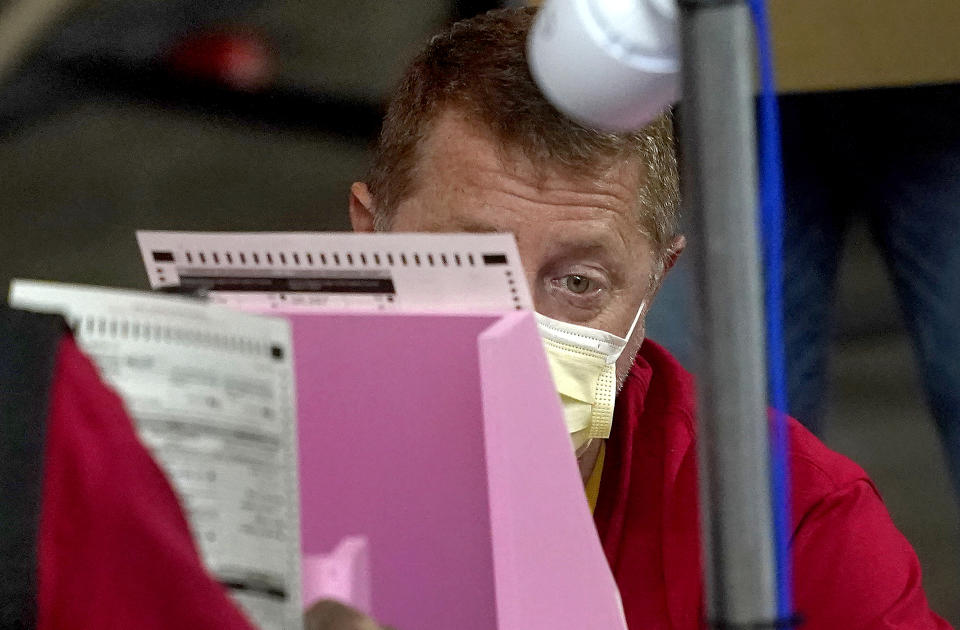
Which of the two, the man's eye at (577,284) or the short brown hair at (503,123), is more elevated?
the short brown hair at (503,123)

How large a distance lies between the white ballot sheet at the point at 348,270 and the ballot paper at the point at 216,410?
73 millimetres

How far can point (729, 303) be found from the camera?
0.54m

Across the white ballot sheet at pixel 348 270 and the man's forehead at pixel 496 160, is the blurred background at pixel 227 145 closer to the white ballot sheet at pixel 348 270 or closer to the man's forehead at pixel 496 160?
the man's forehead at pixel 496 160

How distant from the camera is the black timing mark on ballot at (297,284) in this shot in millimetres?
662

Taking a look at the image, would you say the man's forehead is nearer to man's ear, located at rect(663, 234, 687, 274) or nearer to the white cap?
man's ear, located at rect(663, 234, 687, 274)

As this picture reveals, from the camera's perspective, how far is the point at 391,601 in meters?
0.75

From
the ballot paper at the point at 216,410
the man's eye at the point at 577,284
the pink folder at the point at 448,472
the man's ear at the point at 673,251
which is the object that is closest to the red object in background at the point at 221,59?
the man's ear at the point at 673,251

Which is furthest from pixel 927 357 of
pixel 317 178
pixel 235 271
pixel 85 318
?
pixel 317 178

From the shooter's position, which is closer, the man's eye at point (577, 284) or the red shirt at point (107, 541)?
the red shirt at point (107, 541)

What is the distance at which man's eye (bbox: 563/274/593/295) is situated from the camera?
3.38 ft

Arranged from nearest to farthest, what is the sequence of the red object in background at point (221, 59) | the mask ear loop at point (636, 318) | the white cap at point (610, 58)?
the white cap at point (610, 58) < the mask ear loop at point (636, 318) < the red object in background at point (221, 59)

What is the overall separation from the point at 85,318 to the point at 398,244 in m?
0.16

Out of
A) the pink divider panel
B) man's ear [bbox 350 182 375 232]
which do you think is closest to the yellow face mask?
the pink divider panel

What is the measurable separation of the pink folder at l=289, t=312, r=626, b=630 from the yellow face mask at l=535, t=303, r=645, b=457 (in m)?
0.14
